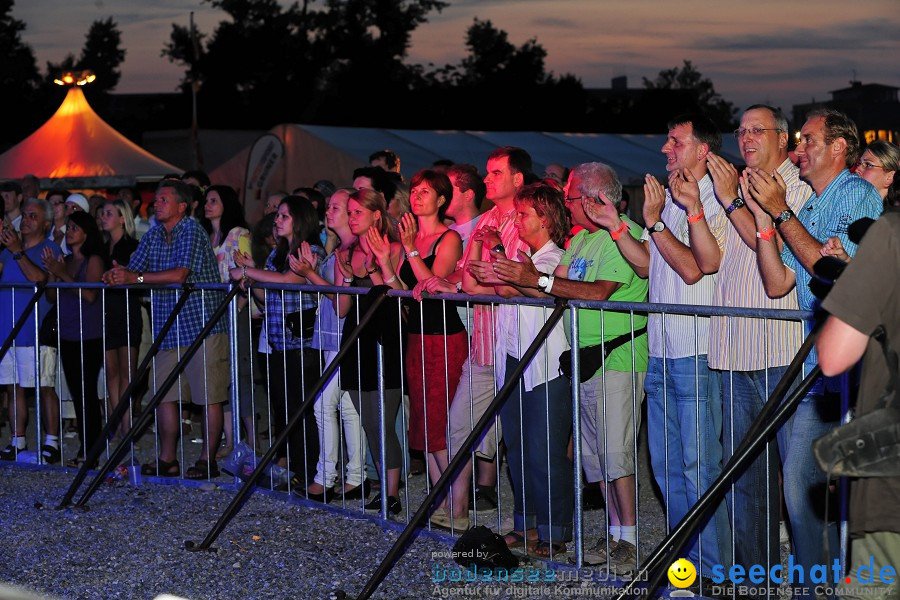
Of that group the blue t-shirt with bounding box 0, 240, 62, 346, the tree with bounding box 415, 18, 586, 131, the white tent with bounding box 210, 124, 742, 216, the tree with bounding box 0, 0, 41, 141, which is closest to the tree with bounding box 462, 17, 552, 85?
the tree with bounding box 415, 18, 586, 131

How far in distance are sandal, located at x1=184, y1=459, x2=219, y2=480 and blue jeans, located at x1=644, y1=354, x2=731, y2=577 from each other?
3916 mm

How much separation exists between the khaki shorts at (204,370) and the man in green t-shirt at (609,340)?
3258 millimetres

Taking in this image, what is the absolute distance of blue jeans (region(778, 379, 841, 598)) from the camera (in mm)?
4805

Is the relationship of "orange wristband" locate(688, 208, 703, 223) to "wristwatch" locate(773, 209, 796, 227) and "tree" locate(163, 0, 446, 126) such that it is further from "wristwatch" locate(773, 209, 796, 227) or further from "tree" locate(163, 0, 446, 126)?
"tree" locate(163, 0, 446, 126)

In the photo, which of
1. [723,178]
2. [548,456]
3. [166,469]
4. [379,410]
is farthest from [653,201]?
[166,469]

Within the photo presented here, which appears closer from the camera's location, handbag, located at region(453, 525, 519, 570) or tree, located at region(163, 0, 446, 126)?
handbag, located at region(453, 525, 519, 570)

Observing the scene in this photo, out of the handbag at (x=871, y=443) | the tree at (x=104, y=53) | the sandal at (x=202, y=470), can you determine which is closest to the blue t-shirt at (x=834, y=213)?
the handbag at (x=871, y=443)

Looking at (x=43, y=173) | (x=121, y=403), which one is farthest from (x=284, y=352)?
(x=43, y=173)

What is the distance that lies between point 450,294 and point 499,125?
50756mm

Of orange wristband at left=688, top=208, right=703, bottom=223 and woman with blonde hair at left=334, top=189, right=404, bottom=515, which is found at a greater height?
orange wristband at left=688, top=208, right=703, bottom=223

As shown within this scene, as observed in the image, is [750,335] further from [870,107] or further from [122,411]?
[870,107]

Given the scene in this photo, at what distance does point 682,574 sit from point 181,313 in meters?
4.41

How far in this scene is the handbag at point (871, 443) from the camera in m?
3.41

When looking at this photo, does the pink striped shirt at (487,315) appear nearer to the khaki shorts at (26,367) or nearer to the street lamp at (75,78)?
the khaki shorts at (26,367)
